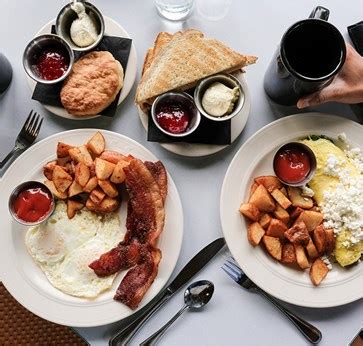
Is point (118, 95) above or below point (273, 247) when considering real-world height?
above

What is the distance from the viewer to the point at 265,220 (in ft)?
6.63

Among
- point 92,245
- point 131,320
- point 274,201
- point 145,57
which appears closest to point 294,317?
point 274,201

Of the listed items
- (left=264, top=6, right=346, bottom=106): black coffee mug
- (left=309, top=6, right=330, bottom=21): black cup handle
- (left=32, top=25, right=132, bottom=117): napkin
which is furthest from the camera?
(left=32, top=25, right=132, bottom=117): napkin

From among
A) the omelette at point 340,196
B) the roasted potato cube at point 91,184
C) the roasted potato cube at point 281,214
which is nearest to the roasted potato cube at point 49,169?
the roasted potato cube at point 91,184

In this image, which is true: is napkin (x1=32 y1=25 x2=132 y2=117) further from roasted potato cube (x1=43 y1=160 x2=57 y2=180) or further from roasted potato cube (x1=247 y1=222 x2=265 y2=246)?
roasted potato cube (x1=247 y1=222 x2=265 y2=246)

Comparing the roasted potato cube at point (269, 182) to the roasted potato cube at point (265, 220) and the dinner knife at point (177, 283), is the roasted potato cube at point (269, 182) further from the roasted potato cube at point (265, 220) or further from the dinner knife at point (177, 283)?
the dinner knife at point (177, 283)

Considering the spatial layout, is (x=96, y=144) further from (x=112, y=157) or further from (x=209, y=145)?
(x=209, y=145)

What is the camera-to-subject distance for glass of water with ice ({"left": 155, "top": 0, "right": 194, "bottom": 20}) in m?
2.11

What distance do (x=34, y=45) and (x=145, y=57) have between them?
15.2 inches

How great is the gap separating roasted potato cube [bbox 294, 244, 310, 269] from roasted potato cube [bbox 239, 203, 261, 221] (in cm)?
17

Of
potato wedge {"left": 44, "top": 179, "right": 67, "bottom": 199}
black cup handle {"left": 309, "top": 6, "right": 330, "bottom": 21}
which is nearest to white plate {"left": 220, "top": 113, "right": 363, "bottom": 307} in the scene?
black cup handle {"left": 309, "top": 6, "right": 330, "bottom": 21}

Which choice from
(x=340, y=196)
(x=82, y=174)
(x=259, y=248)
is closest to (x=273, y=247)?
(x=259, y=248)

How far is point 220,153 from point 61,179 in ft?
1.89

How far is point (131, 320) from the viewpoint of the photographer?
2.07 meters
